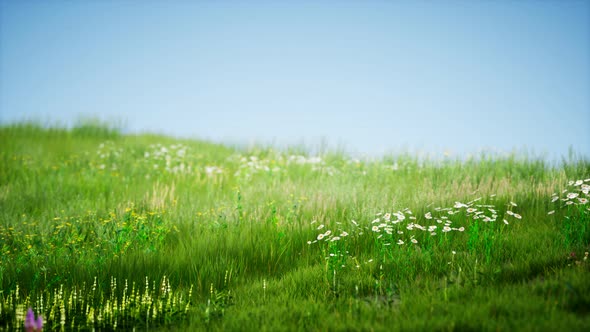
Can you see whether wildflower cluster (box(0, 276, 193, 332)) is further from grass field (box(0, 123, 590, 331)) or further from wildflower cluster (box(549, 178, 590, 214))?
wildflower cluster (box(549, 178, 590, 214))

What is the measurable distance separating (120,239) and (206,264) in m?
1.62

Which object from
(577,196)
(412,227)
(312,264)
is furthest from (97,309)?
(577,196)

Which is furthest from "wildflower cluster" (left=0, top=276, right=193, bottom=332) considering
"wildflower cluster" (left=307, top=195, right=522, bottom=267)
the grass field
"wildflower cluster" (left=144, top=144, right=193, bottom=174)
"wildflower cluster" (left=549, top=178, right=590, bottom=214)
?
"wildflower cluster" (left=144, top=144, right=193, bottom=174)

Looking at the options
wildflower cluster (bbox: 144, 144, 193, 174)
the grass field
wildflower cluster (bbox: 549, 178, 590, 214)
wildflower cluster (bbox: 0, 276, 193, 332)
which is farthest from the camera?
wildflower cluster (bbox: 144, 144, 193, 174)

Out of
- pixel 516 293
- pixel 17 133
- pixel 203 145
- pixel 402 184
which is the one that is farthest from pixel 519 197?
pixel 17 133

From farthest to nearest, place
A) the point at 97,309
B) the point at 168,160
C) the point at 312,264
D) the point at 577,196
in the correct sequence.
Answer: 1. the point at 168,160
2. the point at 577,196
3. the point at 312,264
4. the point at 97,309

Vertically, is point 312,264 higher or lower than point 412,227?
lower

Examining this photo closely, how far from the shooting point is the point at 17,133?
63.2 ft

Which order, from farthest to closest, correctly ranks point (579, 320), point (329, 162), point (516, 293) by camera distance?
point (329, 162) → point (516, 293) → point (579, 320)

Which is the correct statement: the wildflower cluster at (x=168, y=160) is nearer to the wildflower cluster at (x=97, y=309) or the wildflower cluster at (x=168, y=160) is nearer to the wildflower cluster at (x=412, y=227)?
the wildflower cluster at (x=412, y=227)

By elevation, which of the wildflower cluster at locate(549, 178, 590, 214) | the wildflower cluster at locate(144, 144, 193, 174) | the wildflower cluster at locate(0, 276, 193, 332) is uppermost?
the wildflower cluster at locate(549, 178, 590, 214)

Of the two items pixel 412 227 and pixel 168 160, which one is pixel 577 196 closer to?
pixel 412 227

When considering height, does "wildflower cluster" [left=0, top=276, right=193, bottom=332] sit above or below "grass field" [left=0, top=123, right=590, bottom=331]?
below

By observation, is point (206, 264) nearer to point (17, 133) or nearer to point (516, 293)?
point (516, 293)
